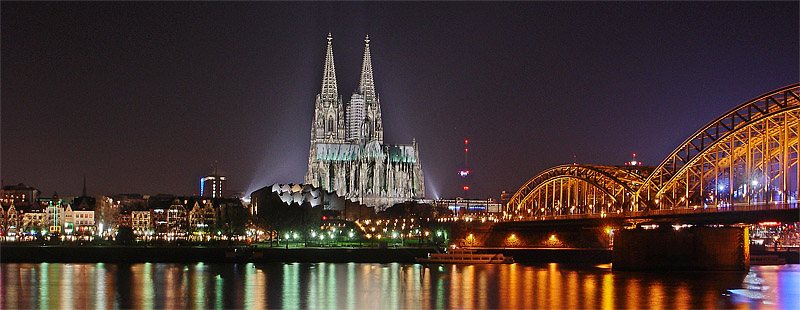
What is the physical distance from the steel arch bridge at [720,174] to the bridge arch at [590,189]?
96 millimetres

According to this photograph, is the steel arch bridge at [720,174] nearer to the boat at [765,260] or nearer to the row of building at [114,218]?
the boat at [765,260]

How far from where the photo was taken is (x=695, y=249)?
273 ft

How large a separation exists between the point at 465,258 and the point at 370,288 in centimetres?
3734

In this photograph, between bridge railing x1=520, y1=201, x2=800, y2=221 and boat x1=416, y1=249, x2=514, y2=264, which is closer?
bridge railing x1=520, y1=201, x2=800, y2=221

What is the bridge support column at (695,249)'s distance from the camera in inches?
3260

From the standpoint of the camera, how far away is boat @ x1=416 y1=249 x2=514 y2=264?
109 m

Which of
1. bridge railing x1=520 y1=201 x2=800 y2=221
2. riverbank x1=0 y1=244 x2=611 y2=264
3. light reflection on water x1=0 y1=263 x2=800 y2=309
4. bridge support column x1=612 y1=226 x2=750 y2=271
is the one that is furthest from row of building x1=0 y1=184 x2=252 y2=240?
bridge support column x1=612 y1=226 x2=750 y2=271

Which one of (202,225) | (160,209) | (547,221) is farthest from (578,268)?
(160,209)

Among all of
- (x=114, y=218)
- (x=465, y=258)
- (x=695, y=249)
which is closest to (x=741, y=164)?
(x=695, y=249)

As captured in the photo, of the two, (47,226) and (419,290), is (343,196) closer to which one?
(47,226)

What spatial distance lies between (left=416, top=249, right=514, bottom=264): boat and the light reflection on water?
8971mm

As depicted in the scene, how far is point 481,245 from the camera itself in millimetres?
123938

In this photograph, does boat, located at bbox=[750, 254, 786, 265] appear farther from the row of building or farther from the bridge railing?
the row of building

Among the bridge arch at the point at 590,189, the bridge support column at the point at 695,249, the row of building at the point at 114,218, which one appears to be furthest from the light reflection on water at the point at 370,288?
the row of building at the point at 114,218
